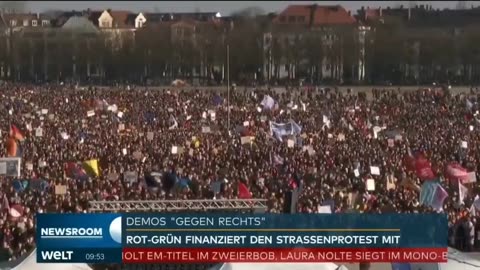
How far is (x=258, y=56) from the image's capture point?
238 feet

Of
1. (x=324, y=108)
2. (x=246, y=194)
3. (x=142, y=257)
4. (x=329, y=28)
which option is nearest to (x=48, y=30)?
(x=329, y=28)

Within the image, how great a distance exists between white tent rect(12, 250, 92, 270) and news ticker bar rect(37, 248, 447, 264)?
0.40 m

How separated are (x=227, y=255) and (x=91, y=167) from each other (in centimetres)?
962

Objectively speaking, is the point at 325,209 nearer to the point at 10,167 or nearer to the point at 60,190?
the point at 60,190

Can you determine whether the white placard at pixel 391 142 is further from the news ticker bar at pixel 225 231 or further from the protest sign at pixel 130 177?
the news ticker bar at pixel 225 231

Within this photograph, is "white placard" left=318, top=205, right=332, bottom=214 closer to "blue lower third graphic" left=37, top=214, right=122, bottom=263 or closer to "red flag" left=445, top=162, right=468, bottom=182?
"red flag" left=445, top=162, right=468, bottom=182

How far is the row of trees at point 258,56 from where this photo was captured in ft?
228

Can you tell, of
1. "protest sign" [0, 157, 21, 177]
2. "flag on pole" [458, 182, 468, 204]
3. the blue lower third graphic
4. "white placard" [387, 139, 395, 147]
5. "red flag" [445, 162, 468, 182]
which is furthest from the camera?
"white placard" [387, 139, 395, 147]

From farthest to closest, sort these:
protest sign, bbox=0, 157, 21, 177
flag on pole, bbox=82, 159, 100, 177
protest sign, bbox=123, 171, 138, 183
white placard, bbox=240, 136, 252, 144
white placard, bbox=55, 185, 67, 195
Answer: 1. white placard, bbox=240, 136, 252, 144
2. flag on pole, bbox=82, 159, 100, 177
3. protest sign, bbox=123, 171, 138, 183
4. protest sign, bbox=0, 157, 21, 177
5. white placard, bbox=55, 185, 67, 195

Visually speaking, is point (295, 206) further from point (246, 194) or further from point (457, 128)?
Answer: point (457, 128)

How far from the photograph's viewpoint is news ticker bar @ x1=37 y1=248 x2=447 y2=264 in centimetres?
1054

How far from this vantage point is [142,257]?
10.6 meters

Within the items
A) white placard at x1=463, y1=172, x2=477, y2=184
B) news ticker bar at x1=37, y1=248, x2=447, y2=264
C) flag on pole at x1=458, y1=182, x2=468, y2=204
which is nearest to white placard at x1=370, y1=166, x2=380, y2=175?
white placard at x1=463, y1=172, x2=477, y2=184

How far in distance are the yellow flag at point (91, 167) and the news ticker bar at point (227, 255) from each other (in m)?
9.04
